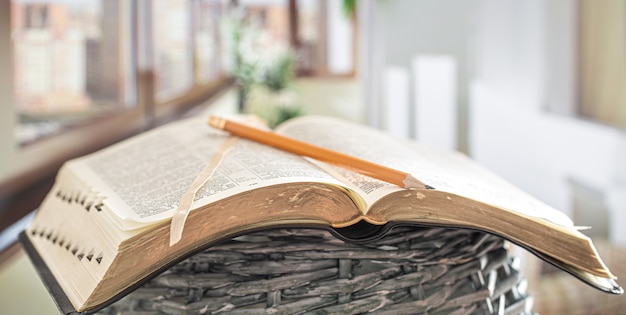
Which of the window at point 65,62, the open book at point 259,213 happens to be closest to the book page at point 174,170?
the open book at point 259,213

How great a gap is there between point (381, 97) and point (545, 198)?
2.58 m

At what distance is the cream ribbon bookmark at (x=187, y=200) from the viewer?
30 centimetres

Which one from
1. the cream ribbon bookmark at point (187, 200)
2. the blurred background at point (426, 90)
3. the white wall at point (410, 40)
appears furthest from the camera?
the white wall at point (410, 40)

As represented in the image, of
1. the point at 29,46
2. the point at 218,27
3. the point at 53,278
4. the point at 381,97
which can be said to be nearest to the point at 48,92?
the point at 29,46

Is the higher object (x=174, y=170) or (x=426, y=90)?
(x=174, y=170)

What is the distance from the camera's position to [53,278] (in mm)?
357

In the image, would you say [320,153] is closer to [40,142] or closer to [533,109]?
[40,142]

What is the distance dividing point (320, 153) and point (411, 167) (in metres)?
0.06

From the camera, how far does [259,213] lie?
322 millimetres

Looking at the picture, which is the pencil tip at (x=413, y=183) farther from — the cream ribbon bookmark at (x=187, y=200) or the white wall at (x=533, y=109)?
the white wall at (x=533, y=109)

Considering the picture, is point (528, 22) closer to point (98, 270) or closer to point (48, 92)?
point (48, 92)

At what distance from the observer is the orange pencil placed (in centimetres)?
34

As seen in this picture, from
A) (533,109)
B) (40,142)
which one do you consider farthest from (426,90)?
(40,142)

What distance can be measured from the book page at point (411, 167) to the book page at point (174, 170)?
3 cm
